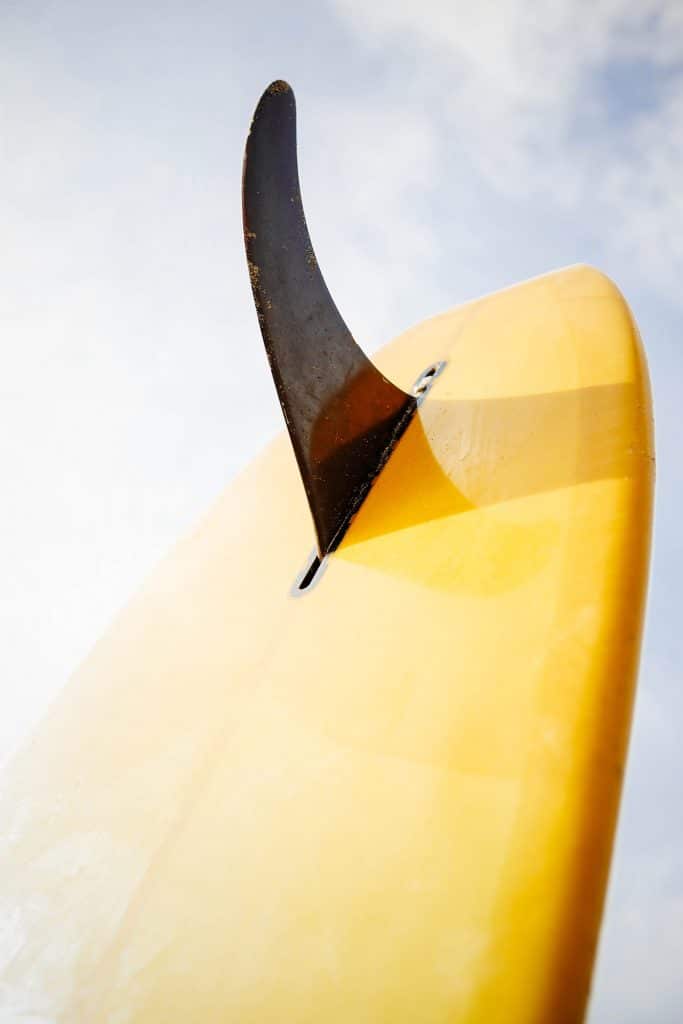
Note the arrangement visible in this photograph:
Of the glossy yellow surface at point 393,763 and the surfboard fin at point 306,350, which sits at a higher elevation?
the surfboard fin at point 306,350

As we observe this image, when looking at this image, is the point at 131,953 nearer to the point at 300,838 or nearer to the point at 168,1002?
the point at 168,1002

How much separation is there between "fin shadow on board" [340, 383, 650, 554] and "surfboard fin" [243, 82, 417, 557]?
7 centimetres

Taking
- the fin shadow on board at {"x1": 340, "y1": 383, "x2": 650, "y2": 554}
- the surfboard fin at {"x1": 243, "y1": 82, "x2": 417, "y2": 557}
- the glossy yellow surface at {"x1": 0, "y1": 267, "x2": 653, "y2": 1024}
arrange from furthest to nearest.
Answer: the surfboard fin at {"x1": 243, "y1": 82, "x2": 417, "y2": 557} → the fin shadow on board at {"x1": 340, "y1": 383, "x2": 650, "y2": 554} → the glossy yellow surface at {"x1": 0, "y1": 267, "x2": 653, "y2": 1024}

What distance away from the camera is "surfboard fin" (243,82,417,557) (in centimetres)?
139

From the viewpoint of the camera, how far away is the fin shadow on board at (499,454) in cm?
108

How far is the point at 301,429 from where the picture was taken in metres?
1.46

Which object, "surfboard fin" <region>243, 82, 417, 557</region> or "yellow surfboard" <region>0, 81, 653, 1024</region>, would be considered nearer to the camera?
"yellow surfboard" <region>0, 81, 653, 1024</region>

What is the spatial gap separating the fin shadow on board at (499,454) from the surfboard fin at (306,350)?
0.07 metres

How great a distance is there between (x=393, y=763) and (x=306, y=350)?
109 cm

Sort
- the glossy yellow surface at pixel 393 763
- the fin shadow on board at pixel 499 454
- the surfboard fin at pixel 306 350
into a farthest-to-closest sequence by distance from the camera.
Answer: the surfboard fin at pixel 306 350, the fin shadow on board at pixel 499 454, the glossy yellow surface at pixel 393 763

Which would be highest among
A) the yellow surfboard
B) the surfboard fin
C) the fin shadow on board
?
the surfboard fin

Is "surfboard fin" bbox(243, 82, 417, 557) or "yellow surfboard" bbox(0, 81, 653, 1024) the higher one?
"surfboard fin" bbox(243, 82, 417, 557)

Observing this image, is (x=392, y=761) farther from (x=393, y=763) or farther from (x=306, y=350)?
(x=306, y=350)

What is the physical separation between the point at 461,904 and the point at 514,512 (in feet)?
2.18
